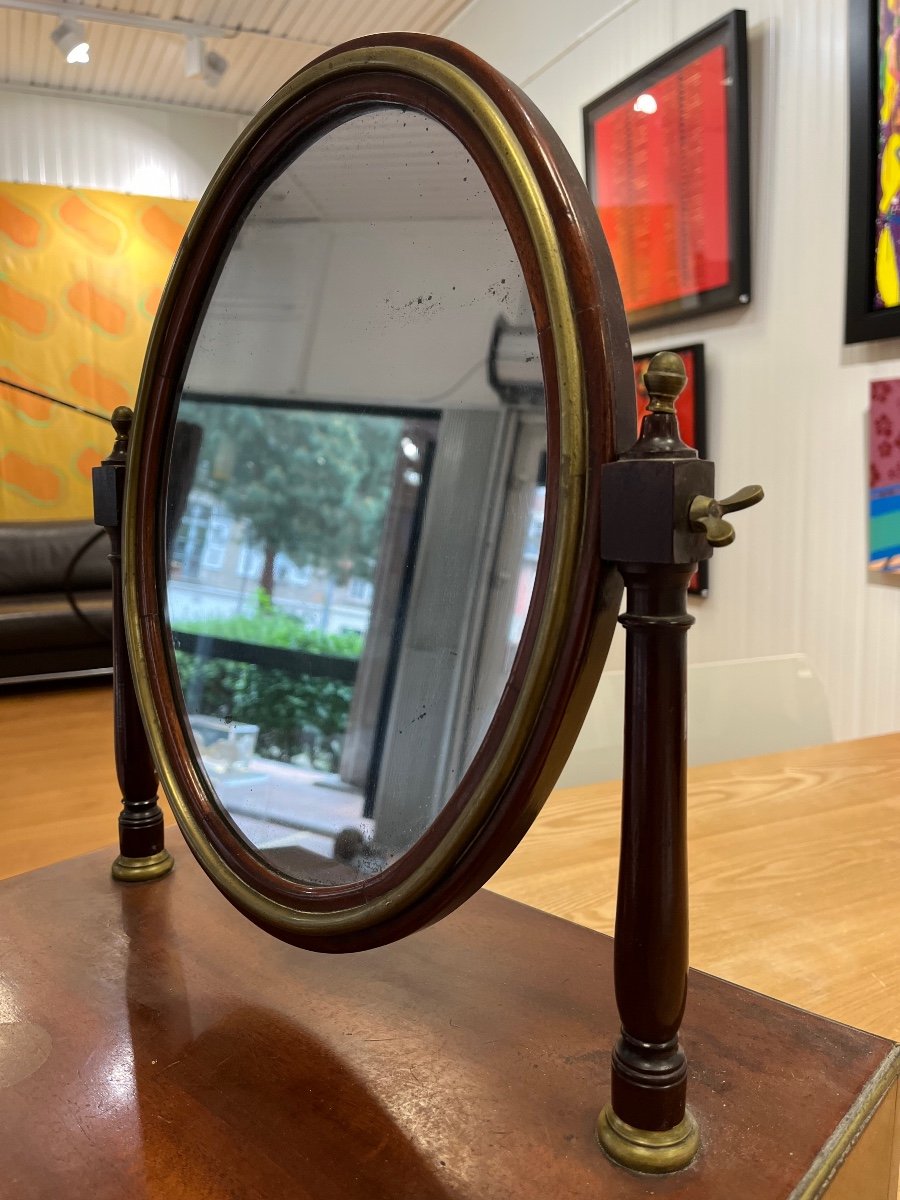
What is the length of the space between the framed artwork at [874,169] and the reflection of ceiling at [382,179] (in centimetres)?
152

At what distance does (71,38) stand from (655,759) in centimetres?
426

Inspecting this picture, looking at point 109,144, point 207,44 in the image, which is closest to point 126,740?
point 207,44

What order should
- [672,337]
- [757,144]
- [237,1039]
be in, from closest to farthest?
[237,1039], [757,144], [672,337]

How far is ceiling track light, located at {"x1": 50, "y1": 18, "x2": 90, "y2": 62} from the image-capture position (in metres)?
3.67

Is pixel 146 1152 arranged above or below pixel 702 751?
above

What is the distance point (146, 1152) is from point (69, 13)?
14.4 ft

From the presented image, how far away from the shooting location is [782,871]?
0.86 metres

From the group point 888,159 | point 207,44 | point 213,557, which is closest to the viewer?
point 213,557

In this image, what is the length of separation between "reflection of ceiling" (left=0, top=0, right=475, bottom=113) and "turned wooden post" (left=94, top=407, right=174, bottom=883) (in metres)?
3.51

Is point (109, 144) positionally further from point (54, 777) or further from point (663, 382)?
point (663, 382)

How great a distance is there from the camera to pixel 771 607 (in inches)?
86.4

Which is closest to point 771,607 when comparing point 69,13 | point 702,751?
point 702,751

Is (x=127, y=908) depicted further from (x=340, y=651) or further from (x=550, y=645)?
(x=550, y=645)

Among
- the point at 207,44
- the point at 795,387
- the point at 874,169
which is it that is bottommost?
the point at 795,387
